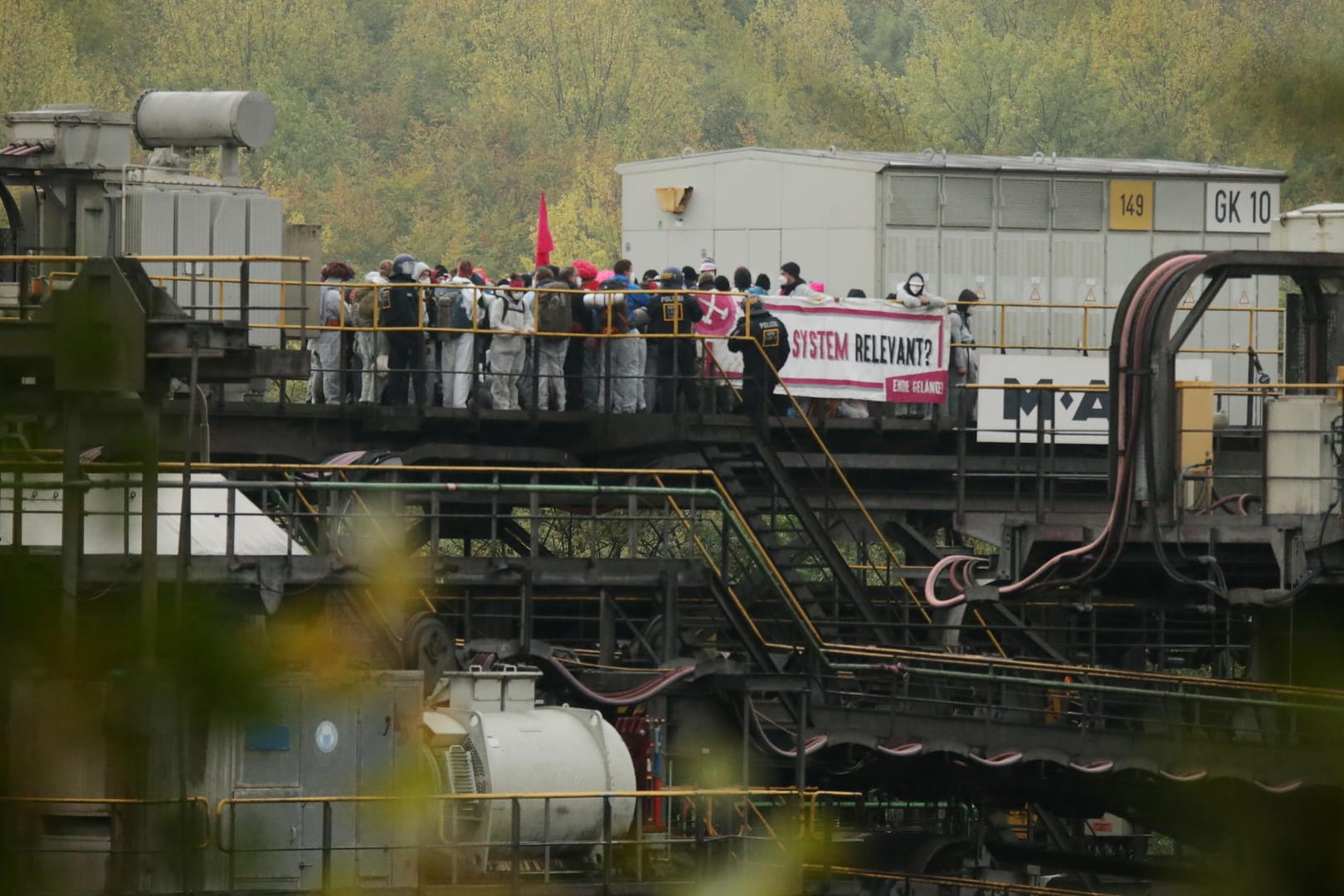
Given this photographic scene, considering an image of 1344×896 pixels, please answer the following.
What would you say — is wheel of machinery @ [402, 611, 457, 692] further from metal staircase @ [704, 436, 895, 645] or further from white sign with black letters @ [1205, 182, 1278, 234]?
white sign with black letters @ [1205, 182, 1278, 234]

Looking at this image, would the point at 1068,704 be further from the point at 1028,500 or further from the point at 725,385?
the point at 725,385

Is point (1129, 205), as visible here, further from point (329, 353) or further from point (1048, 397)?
point (329, 353)

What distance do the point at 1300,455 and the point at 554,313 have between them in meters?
7.89

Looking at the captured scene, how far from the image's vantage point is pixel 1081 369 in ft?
91.4

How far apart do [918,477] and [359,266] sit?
1932 inches

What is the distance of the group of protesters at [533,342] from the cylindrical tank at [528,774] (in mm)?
5996

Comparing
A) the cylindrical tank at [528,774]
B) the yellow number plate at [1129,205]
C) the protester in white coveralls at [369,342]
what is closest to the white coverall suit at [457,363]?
the protester in white coveralls at [369,342]

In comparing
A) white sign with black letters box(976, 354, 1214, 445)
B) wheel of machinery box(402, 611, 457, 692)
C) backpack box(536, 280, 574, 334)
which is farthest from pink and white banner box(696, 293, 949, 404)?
wheel of machinery box(402, 611, 457, 692)

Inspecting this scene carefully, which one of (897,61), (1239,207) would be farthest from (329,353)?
(897,61)

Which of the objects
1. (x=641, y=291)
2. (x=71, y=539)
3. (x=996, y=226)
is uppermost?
(x=996, y=226)

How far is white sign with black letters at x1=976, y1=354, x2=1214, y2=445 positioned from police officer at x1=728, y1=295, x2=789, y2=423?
2.60m

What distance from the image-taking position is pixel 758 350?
25.8 meters

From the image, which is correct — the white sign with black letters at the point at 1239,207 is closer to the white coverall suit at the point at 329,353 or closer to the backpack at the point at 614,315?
the backpack at the point at 614,315

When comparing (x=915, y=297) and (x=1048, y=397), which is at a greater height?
(x=915, y=297)
